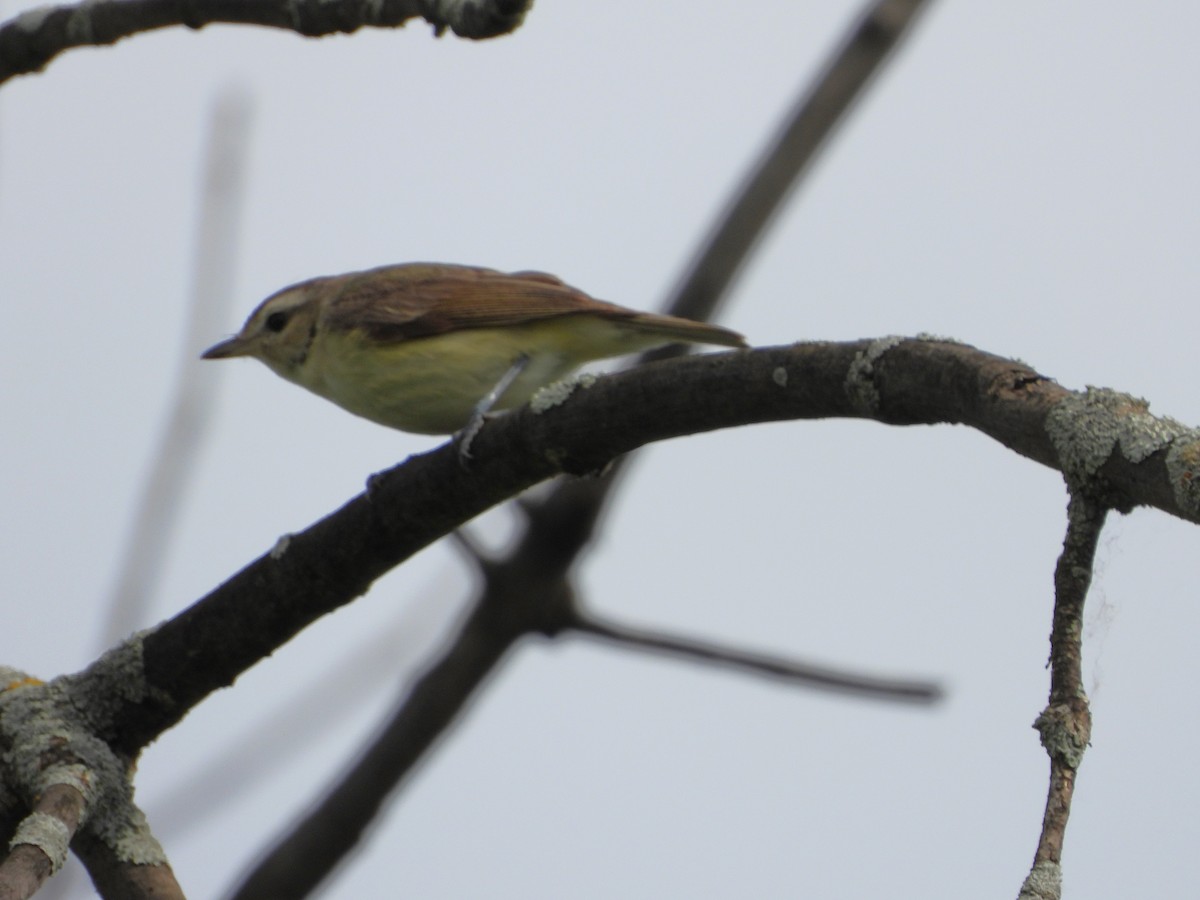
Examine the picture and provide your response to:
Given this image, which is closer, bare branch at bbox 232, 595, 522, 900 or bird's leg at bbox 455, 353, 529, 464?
bird's leg at bbox 455, 353, 529, 464

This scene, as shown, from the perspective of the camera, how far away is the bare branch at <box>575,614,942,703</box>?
426 centimetres

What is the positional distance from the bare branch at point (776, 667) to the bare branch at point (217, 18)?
7.49 feet

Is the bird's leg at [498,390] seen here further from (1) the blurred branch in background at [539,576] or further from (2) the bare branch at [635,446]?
(2) the bare branch at [635,446]

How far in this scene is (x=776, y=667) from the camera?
14.5ft

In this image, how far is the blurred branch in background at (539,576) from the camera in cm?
481

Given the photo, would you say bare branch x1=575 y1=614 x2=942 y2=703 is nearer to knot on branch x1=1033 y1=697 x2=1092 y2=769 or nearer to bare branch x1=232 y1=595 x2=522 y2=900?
bare branch x1=232 y1=595 x2=522 y2=900

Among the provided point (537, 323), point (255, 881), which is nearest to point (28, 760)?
point (255, 881)

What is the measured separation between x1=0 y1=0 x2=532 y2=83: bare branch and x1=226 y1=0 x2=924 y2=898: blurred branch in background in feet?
7.72

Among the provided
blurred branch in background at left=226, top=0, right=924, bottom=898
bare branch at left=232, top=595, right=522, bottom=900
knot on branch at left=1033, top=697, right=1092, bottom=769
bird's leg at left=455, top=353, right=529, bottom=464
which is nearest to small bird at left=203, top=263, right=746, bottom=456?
bird's leg at left=455, top=353, right=529, bottom=464

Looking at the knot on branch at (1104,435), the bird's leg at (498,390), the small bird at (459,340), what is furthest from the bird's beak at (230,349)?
the knot on branch at (1104,435)

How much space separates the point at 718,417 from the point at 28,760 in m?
1.63

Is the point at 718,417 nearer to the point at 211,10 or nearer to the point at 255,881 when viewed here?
the point at 211,10

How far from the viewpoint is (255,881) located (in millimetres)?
4777

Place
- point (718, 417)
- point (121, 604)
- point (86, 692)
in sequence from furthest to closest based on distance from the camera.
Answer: point (121, 604) < point (86, 692) < point (718, 417)
